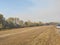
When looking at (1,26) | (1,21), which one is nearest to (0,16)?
(1,21)

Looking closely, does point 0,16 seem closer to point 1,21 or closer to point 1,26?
point 1,21

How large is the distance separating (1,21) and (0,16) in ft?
12.7

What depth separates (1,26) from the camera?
194 ft

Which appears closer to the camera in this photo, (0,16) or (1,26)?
(1,26)

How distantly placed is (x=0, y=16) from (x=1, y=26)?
10197 millimetres

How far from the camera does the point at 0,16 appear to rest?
225 ft

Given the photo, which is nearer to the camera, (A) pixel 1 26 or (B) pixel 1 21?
(A) pixel 1 26

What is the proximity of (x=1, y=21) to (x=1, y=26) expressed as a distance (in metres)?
6.40

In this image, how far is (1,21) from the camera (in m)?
65.2
